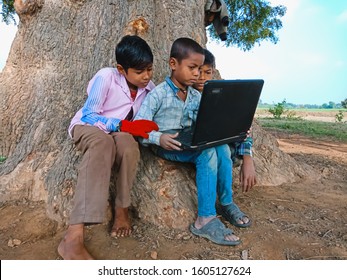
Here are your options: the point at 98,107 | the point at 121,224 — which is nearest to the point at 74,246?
the point at 121,224

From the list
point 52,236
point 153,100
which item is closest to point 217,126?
point 153,100

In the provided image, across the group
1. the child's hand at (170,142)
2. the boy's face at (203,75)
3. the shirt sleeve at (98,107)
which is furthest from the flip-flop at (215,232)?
the boy's face at (203,75)

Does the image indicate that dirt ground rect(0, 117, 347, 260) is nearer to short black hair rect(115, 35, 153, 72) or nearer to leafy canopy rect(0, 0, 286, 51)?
short black hair rect(115, 35, 153, 72)

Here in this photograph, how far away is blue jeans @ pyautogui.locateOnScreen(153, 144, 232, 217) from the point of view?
8.18 feet

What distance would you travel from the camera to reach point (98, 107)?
253 centimetres

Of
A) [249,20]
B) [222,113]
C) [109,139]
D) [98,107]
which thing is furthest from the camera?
[249,20]

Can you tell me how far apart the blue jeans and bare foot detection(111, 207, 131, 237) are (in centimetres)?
53

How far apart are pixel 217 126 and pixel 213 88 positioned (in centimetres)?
33

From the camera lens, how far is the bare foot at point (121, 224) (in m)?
2.44

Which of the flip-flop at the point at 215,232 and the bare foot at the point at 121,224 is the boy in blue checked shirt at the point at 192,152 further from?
the bare foot at the point at 121,224

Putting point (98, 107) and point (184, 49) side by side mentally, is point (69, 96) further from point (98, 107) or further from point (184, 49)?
point (184, 49)

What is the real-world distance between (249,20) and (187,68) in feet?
30.3

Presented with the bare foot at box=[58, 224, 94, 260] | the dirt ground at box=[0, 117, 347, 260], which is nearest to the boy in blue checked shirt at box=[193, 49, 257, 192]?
the dirt ground at box=[0, 117, 347, 260]

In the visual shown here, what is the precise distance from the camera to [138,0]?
3482 millimetres
